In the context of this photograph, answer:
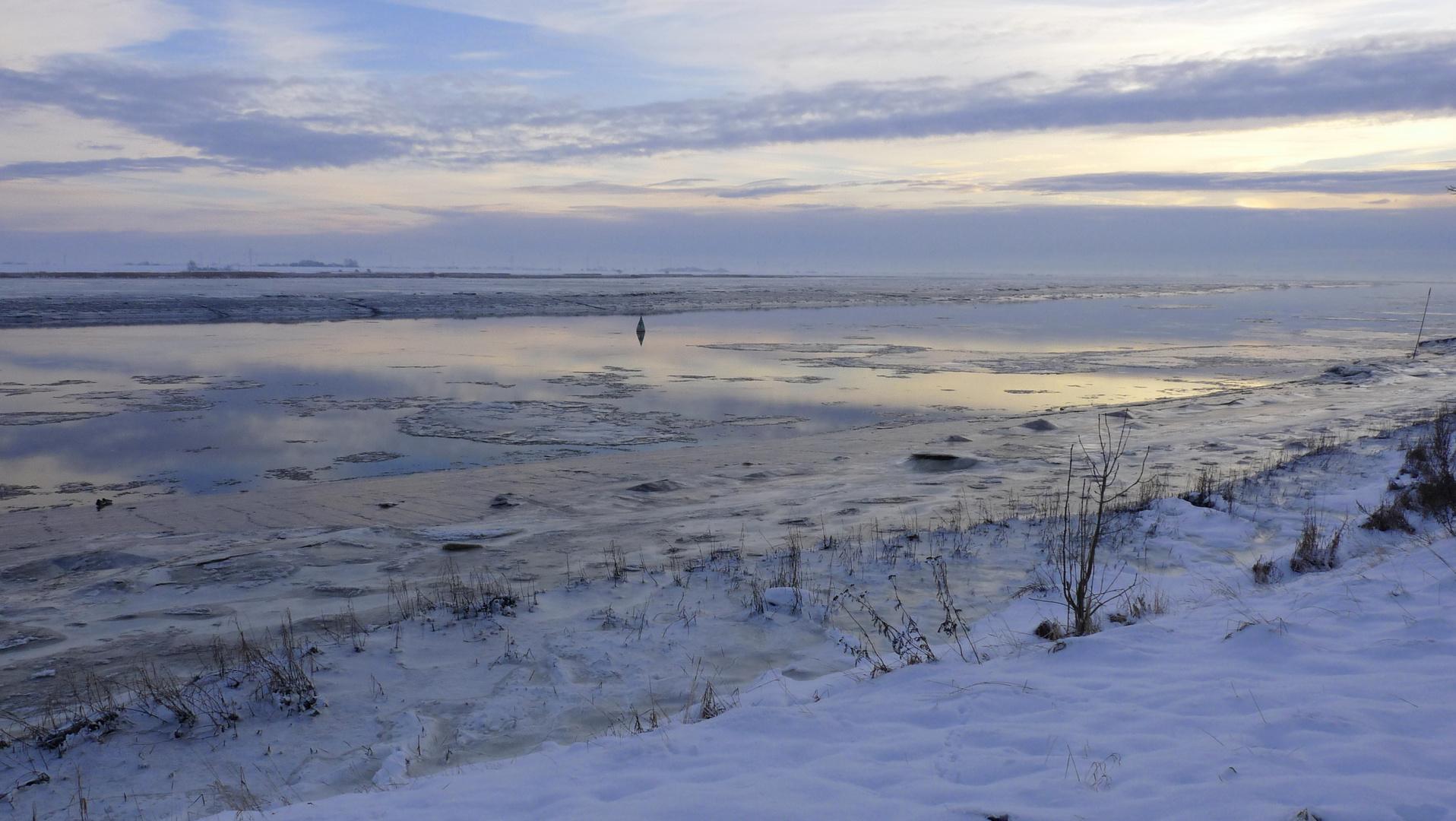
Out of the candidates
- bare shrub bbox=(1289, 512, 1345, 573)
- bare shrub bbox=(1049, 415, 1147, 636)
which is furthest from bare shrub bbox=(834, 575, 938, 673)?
bare shrub bbox=(1289, 512, 1345, 573)

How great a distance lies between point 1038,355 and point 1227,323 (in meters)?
25.9

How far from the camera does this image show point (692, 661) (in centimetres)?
629

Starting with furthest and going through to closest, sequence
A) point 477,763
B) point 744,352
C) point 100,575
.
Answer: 1. point 744,352
2. point 100,575
3. point 477,763

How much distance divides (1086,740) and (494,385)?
60.6ft

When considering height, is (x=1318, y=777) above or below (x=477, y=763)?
above

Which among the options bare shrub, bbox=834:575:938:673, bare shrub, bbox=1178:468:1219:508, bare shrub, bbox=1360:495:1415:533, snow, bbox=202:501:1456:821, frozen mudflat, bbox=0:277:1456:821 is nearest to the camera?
snow, bbox=202:501:1456:821

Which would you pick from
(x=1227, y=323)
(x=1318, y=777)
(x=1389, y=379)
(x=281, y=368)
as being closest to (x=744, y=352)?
(x=281, y=368)

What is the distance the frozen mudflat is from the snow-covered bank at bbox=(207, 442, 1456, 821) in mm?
20

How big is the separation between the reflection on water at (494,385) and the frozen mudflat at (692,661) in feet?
8.66

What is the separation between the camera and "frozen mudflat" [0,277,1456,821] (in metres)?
4.00

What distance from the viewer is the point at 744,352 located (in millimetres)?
29938

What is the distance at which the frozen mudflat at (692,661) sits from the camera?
4004mm

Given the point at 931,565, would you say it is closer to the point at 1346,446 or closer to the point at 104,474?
the point at 1346,446

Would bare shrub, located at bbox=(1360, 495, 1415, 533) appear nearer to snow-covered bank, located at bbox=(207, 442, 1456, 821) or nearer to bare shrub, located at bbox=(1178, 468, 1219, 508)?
bare shrub, located at bbox=(1178, 468, 1219, 508)
